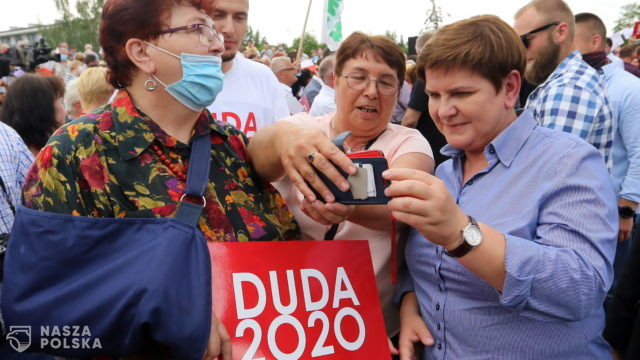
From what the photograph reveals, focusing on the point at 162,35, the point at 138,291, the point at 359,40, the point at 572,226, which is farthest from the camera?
the point at 359,40

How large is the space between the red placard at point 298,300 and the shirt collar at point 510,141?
0.60m

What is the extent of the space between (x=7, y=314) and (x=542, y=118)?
9.88ft

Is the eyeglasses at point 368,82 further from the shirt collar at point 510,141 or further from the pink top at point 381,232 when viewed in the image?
the shirt collar at point 510,141

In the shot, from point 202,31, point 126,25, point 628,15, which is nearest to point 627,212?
point 202,31

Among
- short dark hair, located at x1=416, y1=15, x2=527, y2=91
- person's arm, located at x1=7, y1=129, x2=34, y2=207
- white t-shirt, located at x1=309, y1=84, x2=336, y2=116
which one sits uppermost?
short dark hair, located at x1=416, y1=15, x2=527, y2=91

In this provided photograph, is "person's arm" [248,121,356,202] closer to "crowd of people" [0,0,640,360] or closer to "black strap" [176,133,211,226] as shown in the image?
"crowd of people" [0,0,640,360]

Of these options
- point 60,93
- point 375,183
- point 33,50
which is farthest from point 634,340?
point 33,50

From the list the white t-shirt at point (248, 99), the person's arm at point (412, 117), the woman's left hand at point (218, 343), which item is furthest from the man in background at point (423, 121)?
the woman's left hand at point (218, 343)

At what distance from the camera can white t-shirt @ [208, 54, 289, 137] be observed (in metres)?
3.04

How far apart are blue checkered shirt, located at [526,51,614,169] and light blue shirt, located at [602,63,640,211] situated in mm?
872

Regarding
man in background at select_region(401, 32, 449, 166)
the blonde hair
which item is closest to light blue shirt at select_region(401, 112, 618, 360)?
man in background at select_region(401, 32, 449, 166)

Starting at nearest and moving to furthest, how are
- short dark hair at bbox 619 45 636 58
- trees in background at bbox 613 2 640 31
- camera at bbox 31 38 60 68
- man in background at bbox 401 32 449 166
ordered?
1. man in background at bbox 401 32 449 166
2. short dark hair at bbox 619 45 636 58
3. camera at bbox 31 38 60 68
4. trees in background at bbox 613 2 640 31

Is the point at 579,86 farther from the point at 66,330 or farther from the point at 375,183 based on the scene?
the point at 66,330

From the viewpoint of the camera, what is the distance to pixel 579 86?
121 inches
